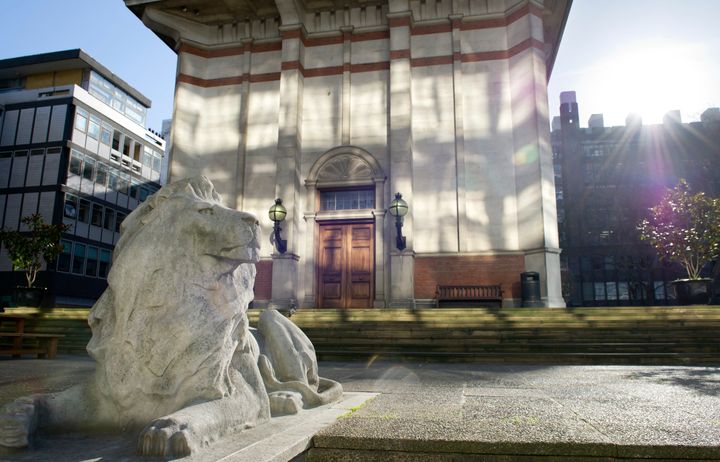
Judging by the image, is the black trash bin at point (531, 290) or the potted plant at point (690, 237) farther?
the black trash bin at point (531, 290)

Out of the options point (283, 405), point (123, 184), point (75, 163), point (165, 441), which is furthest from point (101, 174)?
point (165, 441)

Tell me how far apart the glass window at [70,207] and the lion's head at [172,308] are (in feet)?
109

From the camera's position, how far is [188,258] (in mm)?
2264

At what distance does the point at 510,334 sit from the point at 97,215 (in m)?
31.1

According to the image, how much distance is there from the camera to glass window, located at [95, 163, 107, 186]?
111ft

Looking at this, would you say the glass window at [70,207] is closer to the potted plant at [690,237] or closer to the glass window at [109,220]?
the glass window at [109,220]

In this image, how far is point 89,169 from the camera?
108 feet

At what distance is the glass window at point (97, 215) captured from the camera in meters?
33.2

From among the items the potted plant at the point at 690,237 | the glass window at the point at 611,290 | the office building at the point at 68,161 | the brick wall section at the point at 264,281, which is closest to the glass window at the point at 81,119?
the office building at the point at 68,161

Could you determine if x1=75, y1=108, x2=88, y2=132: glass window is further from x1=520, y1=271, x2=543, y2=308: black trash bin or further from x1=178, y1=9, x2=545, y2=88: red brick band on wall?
x1=520, y1=271, x2=543, y2=308: black trash bin

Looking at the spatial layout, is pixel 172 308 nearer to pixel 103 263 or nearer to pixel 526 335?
pixel 526 335

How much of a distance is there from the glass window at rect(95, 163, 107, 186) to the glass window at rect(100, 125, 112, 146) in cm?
173

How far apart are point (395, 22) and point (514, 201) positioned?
776 cm

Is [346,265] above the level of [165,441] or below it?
above
